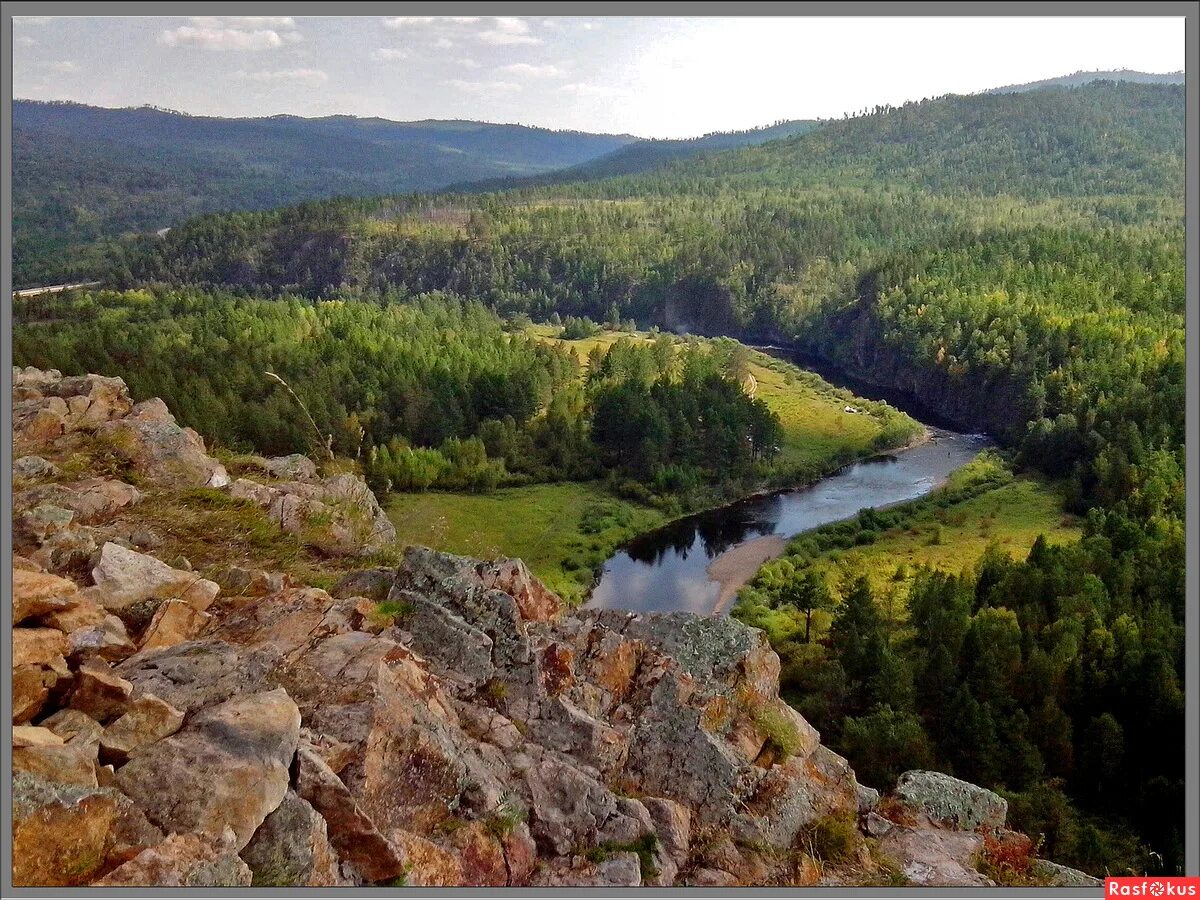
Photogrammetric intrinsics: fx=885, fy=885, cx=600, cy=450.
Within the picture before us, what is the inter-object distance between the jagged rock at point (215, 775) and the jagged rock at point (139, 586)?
7.49 feet

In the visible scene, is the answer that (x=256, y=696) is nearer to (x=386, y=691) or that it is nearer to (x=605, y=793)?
(x=386, y=691)

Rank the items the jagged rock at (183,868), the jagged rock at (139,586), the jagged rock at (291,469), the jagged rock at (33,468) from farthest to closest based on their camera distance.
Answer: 1. the jagged rock at (291,469)
2. the jagged rock at (33,468)
3. the jagged rock at (139,586)
4. the jagged rock at (183,868)

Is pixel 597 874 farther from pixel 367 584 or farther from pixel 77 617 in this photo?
pixel 77 617

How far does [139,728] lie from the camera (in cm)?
610

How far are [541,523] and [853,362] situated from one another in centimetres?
5041

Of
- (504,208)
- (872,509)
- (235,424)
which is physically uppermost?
(504,208)

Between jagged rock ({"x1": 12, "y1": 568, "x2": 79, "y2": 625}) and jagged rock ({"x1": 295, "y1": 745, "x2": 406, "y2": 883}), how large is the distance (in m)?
2.58

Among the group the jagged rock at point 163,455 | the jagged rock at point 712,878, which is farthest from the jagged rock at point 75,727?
the jagged rock at point 163,455

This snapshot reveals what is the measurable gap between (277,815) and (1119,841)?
55.7 feet

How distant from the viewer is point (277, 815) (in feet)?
19.4

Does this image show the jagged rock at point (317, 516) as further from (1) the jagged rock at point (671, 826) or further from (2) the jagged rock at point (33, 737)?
(2) the jagged rock at point (33, 737)

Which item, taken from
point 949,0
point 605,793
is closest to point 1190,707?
point 605,793

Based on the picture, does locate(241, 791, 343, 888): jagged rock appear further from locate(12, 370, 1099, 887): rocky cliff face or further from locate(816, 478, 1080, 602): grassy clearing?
locate(816, 478, 1080, 602): grassy clearing

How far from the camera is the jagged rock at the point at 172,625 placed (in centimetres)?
754
